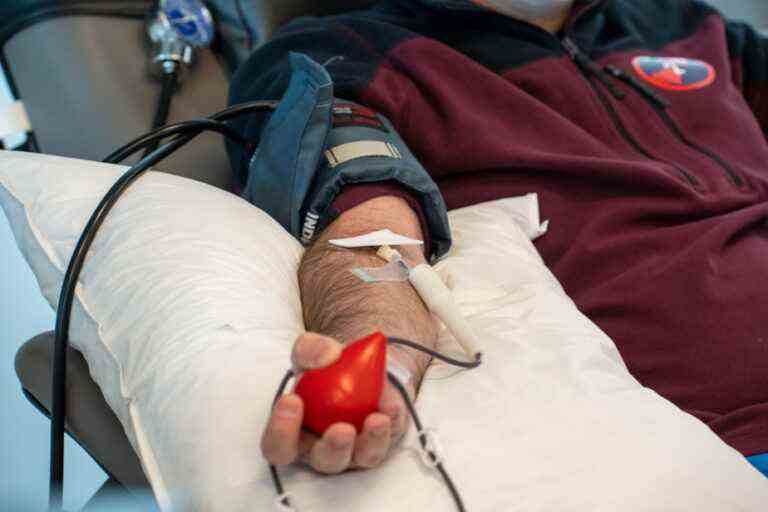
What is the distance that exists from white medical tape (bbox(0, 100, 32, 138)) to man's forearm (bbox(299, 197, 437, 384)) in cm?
68

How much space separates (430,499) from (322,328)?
0.21 m

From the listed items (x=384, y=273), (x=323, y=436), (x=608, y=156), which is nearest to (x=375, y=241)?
(x=384, y=273)

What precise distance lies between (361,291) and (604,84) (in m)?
0.68

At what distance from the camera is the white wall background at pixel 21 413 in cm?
94

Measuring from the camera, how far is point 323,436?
0.38m

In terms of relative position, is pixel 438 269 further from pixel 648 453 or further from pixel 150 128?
pixel 150 128

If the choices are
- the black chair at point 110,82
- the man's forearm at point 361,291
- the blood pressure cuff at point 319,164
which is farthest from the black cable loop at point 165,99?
the man's forearm at point 361,291

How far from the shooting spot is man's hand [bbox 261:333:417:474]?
0.37 meters

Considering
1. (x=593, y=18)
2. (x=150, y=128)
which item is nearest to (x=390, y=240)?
(x=150, y=128)

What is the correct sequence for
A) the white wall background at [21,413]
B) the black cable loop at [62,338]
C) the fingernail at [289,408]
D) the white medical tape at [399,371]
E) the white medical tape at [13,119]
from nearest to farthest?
the fingernail at [289,408] → the white medical tape at [399,371] → the black cable loop at [62,338] → the white wall background at [21,413] → the white medical tape at [13,119]

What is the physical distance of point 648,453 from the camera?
0.47 m

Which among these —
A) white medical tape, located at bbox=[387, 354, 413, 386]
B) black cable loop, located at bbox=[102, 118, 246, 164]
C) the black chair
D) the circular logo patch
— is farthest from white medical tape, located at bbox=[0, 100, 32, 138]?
the circular logo patch

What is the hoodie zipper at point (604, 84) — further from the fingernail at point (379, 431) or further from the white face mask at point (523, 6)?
the fingernail at point (379, 431)

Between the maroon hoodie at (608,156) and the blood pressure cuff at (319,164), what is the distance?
0.02 meters
